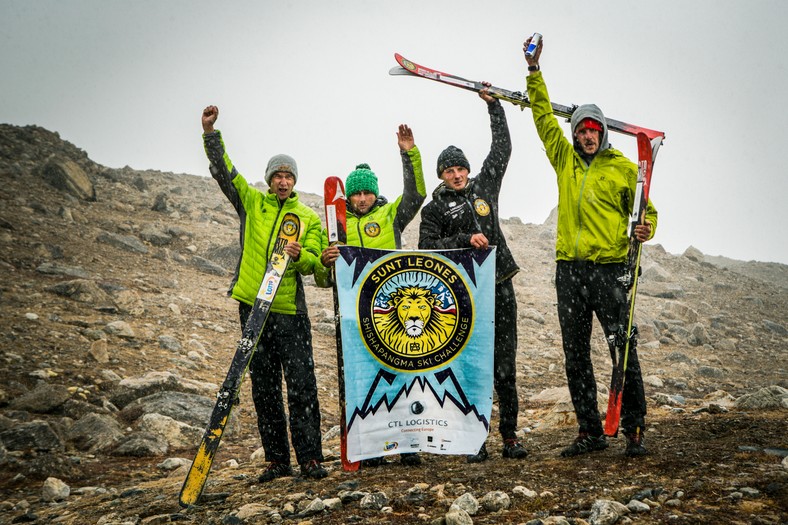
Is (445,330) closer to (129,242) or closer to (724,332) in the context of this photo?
(129,242)

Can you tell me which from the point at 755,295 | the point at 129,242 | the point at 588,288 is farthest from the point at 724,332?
the point at 129,242

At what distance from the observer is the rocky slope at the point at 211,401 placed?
3.60m

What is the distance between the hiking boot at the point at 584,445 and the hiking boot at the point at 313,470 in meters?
2.03

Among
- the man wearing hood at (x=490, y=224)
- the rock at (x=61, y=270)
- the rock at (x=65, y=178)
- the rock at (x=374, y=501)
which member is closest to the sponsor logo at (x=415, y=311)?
the man wearing hood at (x=490, y=224)

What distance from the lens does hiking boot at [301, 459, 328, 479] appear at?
4648mm

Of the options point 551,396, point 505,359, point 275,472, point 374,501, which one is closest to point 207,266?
point 551,396

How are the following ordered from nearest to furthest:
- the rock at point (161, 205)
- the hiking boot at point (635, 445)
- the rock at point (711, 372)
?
the hiking boot at point (635, 445) < the rock at point (711, 372) < the rock at point (161, 205)

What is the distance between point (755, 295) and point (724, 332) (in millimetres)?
6877

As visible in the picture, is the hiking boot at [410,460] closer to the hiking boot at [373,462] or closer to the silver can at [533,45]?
the hiking boot at [373,462]

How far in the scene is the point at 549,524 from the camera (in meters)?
3.00

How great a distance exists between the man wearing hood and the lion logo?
49cm

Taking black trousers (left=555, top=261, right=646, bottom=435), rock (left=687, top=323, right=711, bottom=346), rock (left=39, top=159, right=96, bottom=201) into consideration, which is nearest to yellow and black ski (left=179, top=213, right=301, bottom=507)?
black trousers (left=555, top=261, right=646, bottom=435)

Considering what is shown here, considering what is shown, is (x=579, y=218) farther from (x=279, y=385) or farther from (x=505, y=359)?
(x=279, y=385)

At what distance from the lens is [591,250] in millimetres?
4723
